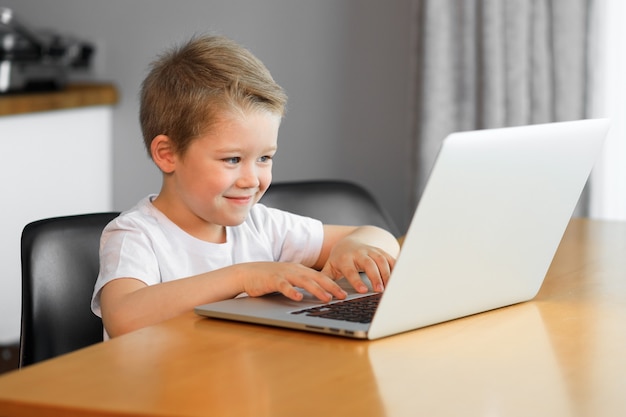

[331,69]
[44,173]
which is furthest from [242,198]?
[44,173]

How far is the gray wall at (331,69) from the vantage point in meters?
2.85

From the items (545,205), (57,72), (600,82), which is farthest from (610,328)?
(57,72)

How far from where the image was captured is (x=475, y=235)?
1.02 m

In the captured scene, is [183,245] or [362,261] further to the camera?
[183,245]

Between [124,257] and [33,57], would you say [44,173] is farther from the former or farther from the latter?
[124,257]

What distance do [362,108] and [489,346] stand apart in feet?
6.47

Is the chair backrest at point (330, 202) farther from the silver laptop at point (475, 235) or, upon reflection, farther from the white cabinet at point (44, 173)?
the white cabinet at point (44, 173)

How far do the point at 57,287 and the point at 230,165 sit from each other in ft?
0.94

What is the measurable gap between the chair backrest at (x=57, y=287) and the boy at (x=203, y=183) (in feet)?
0.20

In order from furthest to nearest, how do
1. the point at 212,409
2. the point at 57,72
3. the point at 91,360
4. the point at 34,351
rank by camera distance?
the point at 57,72
the point at 34,351
the point at 91,360
the point at 212,409

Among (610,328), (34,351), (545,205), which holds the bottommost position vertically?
(34,351)

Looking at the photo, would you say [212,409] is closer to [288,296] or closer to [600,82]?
[288,296]

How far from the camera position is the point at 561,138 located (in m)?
1.06

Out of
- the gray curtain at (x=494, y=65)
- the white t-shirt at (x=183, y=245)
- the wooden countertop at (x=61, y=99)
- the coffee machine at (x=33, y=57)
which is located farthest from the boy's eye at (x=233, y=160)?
the coffee machine at (x=33, y=57)
